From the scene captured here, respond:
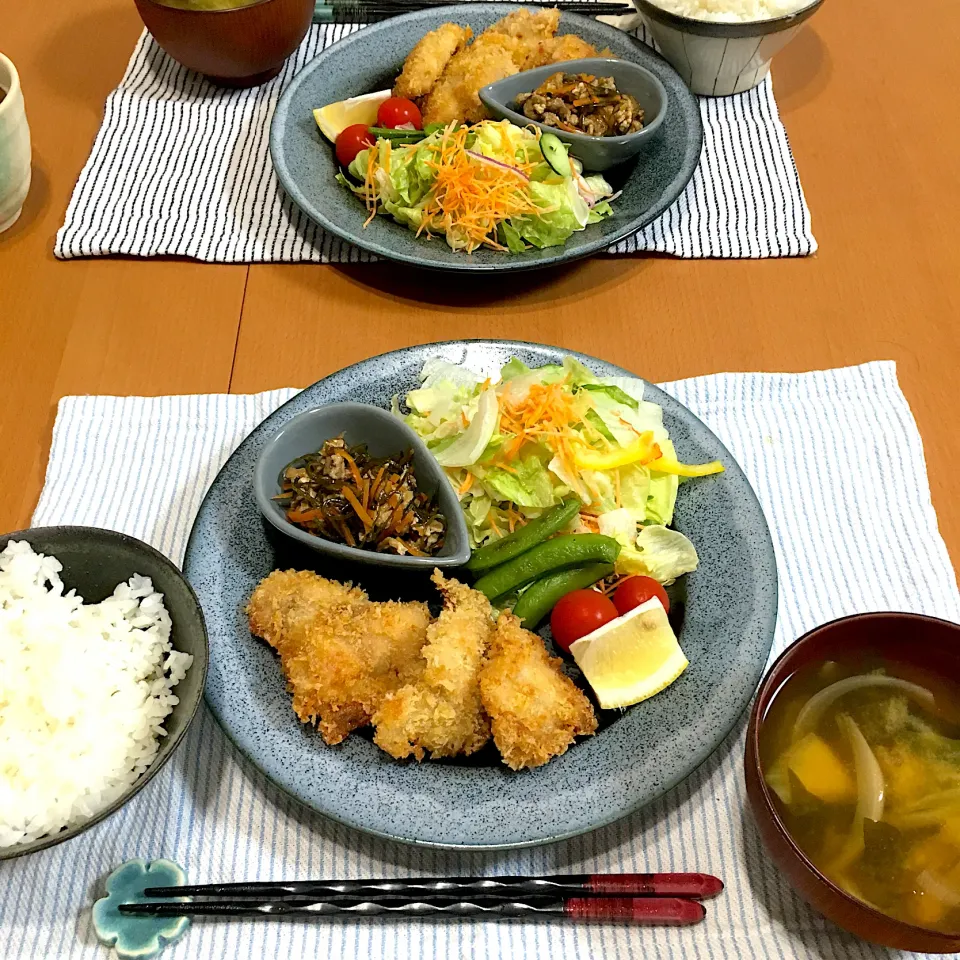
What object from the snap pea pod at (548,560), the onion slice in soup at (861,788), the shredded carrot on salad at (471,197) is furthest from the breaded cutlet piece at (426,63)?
the onion slice in soup at (861,788)

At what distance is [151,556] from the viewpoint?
1393mm

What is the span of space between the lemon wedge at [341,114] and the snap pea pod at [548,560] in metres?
1.48

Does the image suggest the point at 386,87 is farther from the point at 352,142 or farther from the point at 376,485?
the point at 376,485

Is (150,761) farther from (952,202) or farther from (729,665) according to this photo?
(952,202)

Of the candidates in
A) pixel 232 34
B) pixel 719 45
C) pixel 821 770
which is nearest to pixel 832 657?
pixel 821 770

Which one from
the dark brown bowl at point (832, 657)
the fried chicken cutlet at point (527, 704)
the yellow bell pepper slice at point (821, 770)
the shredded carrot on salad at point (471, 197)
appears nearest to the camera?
the dark brown bowl at point (832, 657)

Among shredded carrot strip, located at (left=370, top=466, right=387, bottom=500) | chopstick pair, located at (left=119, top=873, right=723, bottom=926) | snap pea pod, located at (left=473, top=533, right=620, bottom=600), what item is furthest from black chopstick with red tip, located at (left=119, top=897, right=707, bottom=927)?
shredded carrot strip, located at (left=370, top=466, right=387, bottom=500)

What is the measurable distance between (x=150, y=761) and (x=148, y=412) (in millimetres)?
906

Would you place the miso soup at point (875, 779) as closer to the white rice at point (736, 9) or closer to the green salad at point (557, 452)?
the green salad at point (557, 452)

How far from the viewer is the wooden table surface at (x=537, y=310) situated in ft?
6.73

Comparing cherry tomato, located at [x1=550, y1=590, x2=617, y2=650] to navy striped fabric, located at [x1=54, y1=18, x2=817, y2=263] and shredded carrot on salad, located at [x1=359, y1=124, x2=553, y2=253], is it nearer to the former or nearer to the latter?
shredded carrot on salad, located at [x1=359, y1=124, x2=553, y2=253]

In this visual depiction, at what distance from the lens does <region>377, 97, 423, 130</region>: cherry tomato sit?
2.44 m

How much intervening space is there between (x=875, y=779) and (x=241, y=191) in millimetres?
2159

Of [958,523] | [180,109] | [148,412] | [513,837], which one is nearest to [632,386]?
[958,523]
